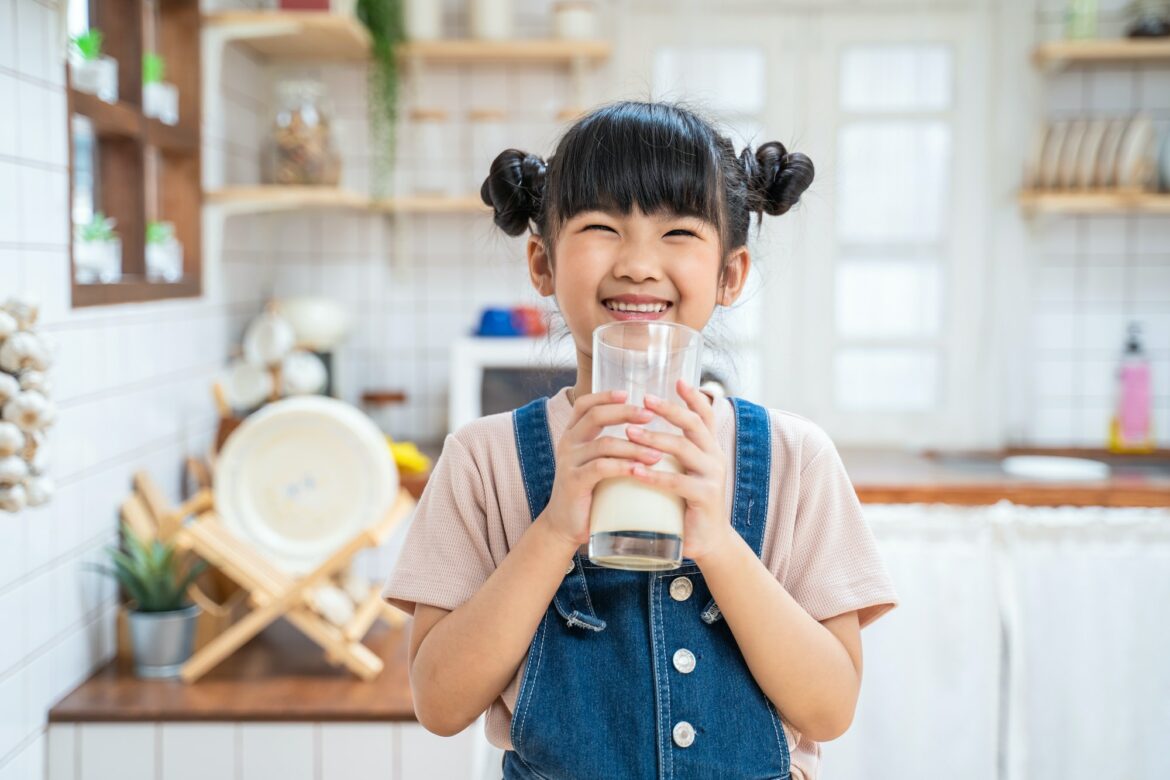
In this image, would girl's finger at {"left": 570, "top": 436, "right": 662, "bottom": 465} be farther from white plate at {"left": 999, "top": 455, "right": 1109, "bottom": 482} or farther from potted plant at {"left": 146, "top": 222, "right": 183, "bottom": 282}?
white plate at {"left": 999, "top": 455, "right": 1109, "bottom": 482}

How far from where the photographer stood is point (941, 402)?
2984 mm

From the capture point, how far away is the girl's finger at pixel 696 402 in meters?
0.78

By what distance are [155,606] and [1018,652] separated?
4.97ft

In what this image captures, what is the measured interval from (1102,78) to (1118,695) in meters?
1.70

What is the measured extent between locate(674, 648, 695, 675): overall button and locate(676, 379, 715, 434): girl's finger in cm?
20

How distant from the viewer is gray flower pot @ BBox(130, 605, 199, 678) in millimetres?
1926

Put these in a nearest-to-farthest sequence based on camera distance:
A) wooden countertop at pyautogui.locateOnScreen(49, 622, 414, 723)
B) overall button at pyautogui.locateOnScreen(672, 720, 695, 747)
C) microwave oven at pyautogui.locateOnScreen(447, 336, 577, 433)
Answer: overall button at pyautogui.locateOnScreen(672, 720, 695, 747), wooden countertop at pyautogui.locateOnScreen(49, 622, 414, 723), microwave oven at pyautogui.locateOnScreen(447, 336, 577, 433)

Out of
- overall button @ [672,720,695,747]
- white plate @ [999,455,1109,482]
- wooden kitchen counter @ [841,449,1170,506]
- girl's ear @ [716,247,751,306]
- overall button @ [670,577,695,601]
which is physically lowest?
wooden kitchen counter @ [841,449,1170,506]

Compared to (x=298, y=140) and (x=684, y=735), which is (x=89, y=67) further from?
(x=684, y=735)

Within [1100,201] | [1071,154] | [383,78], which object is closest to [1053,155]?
[1071,154]

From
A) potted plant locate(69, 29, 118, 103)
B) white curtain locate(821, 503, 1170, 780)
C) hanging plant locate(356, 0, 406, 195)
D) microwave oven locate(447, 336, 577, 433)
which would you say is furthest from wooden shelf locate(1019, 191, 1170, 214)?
potted plant locate(69, 29, 118, 103)

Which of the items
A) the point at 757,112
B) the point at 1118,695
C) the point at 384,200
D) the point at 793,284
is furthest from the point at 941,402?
the point at 384,200

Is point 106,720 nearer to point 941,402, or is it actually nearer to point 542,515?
point 542,515

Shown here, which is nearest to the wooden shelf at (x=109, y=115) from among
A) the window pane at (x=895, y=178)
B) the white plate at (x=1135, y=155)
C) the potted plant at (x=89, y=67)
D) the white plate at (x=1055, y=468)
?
the potted plant at (x=89, y=67)
